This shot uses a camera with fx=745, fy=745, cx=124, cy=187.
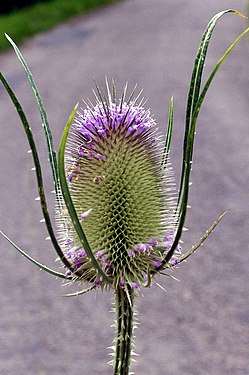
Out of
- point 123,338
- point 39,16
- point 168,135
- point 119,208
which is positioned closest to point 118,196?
point 119,208

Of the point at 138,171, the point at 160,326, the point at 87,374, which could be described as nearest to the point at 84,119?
the point at 138,171

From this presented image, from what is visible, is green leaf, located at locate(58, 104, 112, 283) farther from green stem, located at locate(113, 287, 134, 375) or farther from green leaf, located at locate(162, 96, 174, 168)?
green leaf, located at locate(162, 96, 174, 168)

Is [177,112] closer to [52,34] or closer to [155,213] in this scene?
[52,34]

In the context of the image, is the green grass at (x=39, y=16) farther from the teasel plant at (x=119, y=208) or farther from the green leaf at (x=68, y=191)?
the green leaf at (x=68, y=191)

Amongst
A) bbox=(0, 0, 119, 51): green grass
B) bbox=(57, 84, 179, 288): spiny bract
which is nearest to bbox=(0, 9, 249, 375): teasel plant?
bbox=(57, 84, 179, 288): spiny bract

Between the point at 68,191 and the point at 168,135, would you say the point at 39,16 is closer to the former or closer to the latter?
the point at 168,135

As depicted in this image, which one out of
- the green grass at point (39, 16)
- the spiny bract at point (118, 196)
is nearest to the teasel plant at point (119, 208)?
the spiny bract at point (118, 196)

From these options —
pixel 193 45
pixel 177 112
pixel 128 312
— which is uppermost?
pixel 193 45
